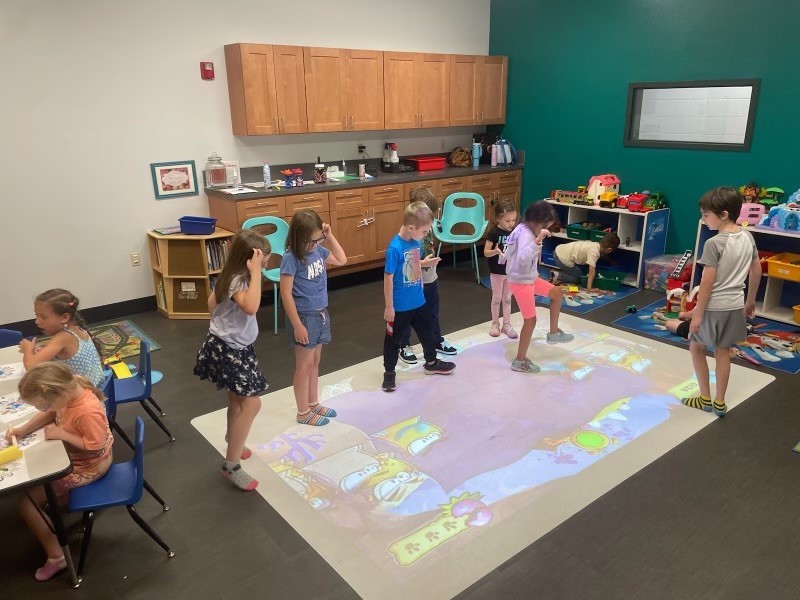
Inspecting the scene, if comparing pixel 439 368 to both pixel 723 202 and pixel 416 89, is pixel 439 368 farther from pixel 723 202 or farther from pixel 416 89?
pixel 416 89

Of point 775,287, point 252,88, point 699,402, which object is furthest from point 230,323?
point 775,287

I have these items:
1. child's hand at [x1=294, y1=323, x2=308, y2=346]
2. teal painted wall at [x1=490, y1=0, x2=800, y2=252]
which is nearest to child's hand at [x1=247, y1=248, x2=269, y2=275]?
child's hand at [x1=294, y1=323, x2=308, y2=346]

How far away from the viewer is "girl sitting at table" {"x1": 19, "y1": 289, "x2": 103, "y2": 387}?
2.64m

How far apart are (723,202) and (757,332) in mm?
2242

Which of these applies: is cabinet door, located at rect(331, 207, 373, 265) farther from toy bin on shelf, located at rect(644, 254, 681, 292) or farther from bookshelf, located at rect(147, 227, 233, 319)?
toy bin on shelf, located at rect(644, 254, 681, 292)

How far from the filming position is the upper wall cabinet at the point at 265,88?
5449 mm

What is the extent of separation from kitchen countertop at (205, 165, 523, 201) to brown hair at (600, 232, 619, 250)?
173 cm

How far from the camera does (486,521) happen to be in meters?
2.76

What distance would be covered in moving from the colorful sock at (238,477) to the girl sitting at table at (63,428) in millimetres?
648

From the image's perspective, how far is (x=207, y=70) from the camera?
18.1 feet

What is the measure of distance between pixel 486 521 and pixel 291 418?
142 centimetres

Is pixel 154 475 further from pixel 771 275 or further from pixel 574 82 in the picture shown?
pixel 574 82

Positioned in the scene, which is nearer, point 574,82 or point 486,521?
point 486,521

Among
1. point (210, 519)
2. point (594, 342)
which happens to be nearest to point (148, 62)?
point (210, 519)
